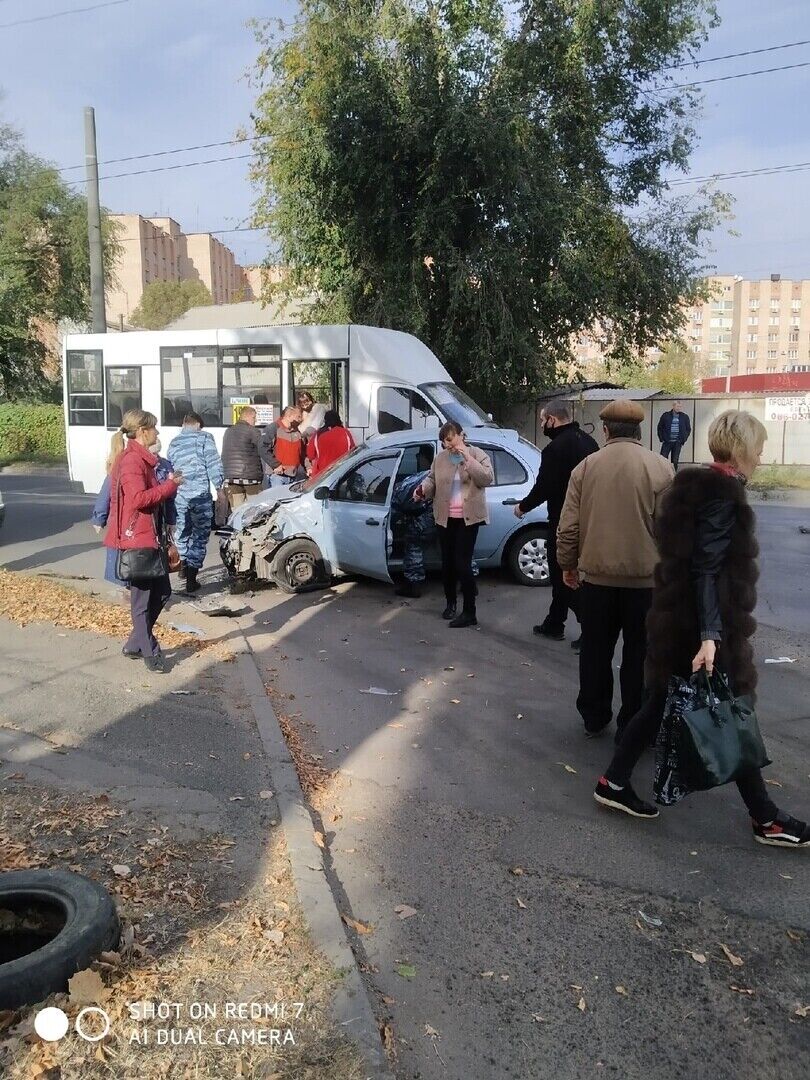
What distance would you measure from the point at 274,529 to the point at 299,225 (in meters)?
15.5

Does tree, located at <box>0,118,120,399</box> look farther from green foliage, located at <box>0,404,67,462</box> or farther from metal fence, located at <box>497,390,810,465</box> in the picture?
metal fence, located at <box>497,390,810,465</box>

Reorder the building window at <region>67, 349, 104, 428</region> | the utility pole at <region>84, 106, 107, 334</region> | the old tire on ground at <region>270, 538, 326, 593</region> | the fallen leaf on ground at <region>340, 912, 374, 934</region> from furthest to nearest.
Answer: the utility pole at <region>84, 106, 107, 334</region> → the building window at <region>67, 349, 104, 428</region> → the old tire on ground at <region>270, 538, 326, 593</region> → the fallen leaf on ground at <region>340, 912, 374, 934</region>

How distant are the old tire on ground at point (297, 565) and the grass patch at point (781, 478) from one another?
49.6 feet

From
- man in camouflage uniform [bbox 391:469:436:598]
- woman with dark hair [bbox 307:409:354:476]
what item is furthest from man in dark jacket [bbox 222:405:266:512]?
man in camouflage uniform [bbox 391:469:436:598]

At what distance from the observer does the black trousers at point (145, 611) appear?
6508 mm

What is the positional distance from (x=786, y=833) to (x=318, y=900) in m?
2.10

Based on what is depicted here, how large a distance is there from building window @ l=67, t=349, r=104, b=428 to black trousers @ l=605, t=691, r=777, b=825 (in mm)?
14969

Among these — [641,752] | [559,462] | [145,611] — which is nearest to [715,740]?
[641,752]

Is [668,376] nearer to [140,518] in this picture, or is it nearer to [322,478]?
[322,478]

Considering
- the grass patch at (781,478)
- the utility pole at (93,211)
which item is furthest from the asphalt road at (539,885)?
the grass patch at (781,478)

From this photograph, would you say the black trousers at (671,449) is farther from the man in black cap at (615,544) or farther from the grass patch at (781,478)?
the man in black cap at (615,544)

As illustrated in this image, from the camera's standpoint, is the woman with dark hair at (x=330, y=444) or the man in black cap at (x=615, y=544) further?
the woman with dark hair at (x=330, y=444)

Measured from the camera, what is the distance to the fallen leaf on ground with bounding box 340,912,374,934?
3440 millimetres

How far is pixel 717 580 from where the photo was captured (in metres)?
3.88
